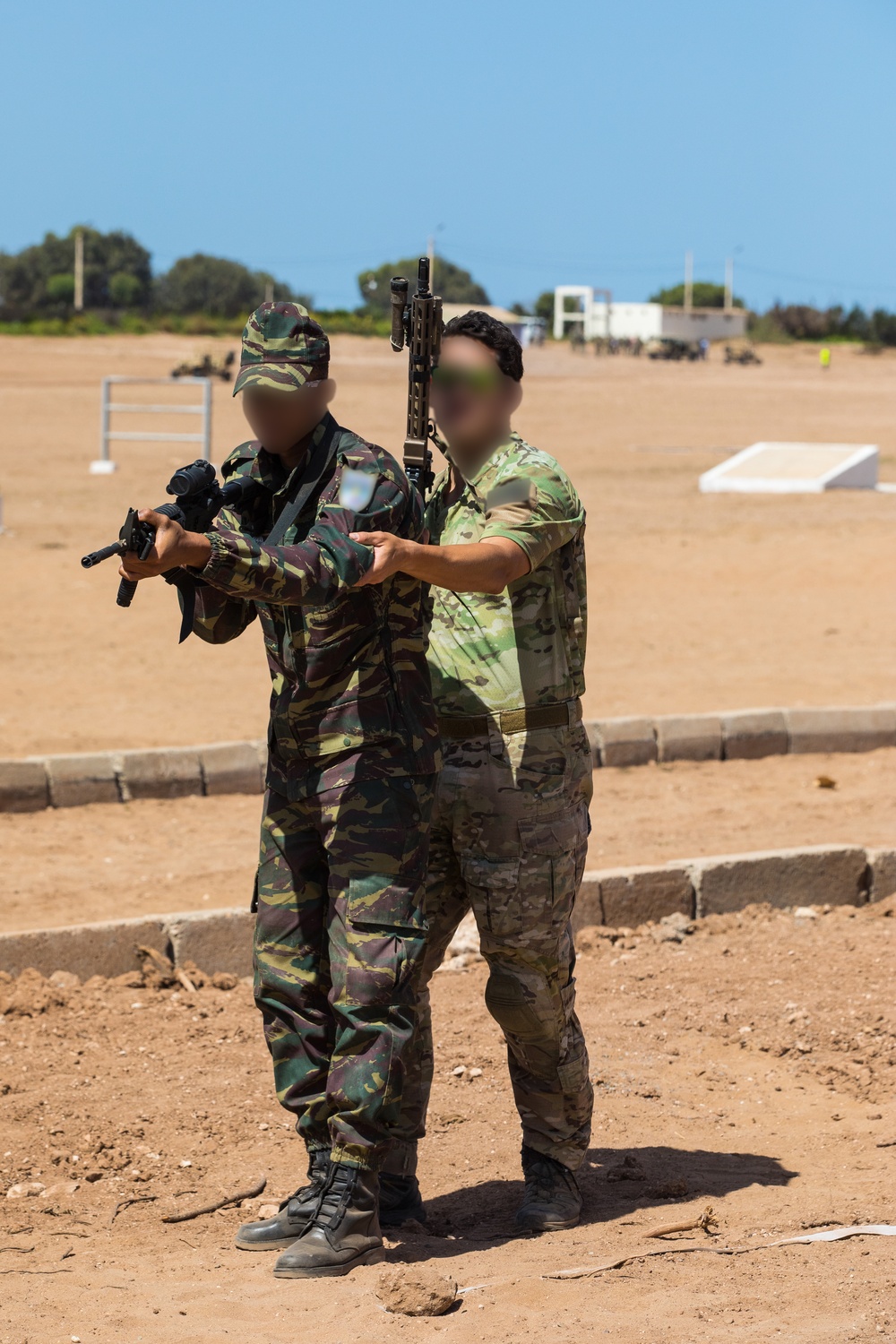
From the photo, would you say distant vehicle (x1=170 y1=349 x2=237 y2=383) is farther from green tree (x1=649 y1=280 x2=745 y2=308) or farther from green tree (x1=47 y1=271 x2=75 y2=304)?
green tree (x1=649 y1=280 x2=745 y2=308)

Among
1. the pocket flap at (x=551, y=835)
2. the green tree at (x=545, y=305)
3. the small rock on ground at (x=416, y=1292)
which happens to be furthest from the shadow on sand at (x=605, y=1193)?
the green tree at (x=545, y=305)

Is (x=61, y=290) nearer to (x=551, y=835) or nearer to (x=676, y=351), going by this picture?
(x=676, y=351)

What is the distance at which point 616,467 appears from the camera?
22312mm

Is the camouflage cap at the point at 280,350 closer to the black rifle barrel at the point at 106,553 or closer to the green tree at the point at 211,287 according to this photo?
the black rifle barrel at the point at 106,553

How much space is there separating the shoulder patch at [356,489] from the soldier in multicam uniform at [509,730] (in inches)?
13.4

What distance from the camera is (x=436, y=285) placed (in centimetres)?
7462

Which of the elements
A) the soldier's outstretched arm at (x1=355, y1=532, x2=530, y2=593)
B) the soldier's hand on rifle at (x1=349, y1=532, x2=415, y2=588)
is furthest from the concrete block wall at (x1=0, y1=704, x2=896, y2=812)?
the soldier's hand on rifle at (x1=349, y1=532, x2=415, y2=588)

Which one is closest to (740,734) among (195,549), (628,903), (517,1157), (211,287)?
(628,903)

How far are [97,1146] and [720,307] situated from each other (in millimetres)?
84231

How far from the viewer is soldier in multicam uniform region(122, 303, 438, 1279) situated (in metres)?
3.26

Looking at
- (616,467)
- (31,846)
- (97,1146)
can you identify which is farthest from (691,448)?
(97,1146)

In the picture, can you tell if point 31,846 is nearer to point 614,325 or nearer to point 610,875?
point 610,875

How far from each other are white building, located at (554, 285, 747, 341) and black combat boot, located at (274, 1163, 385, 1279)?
201 ft

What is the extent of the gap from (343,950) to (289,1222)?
0.67 metres
